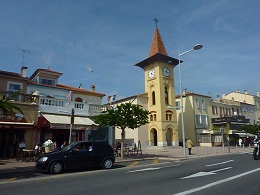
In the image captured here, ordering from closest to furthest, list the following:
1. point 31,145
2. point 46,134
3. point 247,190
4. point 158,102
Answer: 1. point 247,190
2. point 31,145
3. point 46,134
4. point 158,102

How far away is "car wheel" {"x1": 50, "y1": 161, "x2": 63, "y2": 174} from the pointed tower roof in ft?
119

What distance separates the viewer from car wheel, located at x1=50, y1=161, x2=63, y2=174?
38.1 feet

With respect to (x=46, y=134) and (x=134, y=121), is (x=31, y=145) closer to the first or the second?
(x=46, y=134)

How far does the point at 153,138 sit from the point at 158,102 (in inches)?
262

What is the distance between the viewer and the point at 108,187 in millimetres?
7977

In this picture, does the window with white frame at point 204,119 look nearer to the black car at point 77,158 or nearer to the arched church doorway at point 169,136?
the arched church doorway at point 169,136

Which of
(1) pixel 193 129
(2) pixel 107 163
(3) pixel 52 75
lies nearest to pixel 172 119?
(1) pixel 193 129

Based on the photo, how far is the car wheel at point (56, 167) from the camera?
38.1ft

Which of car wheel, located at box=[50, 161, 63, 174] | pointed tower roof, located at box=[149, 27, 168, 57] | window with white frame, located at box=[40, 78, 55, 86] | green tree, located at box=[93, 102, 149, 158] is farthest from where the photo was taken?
pointed tower roof, located at box=[149, 27, 168, 57]

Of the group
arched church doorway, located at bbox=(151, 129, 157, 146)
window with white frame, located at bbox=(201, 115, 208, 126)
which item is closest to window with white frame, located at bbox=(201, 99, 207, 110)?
window with white frame, located at bbox=(201, 115, 208, 126)

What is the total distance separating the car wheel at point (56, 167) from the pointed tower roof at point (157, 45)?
36234mm

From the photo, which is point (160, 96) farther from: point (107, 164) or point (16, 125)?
point (107, 164)

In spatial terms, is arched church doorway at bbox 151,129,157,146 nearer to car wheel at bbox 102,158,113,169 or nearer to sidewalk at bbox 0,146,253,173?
sidewalk at bbox 0,146,253,173

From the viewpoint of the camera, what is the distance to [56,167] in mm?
11680
